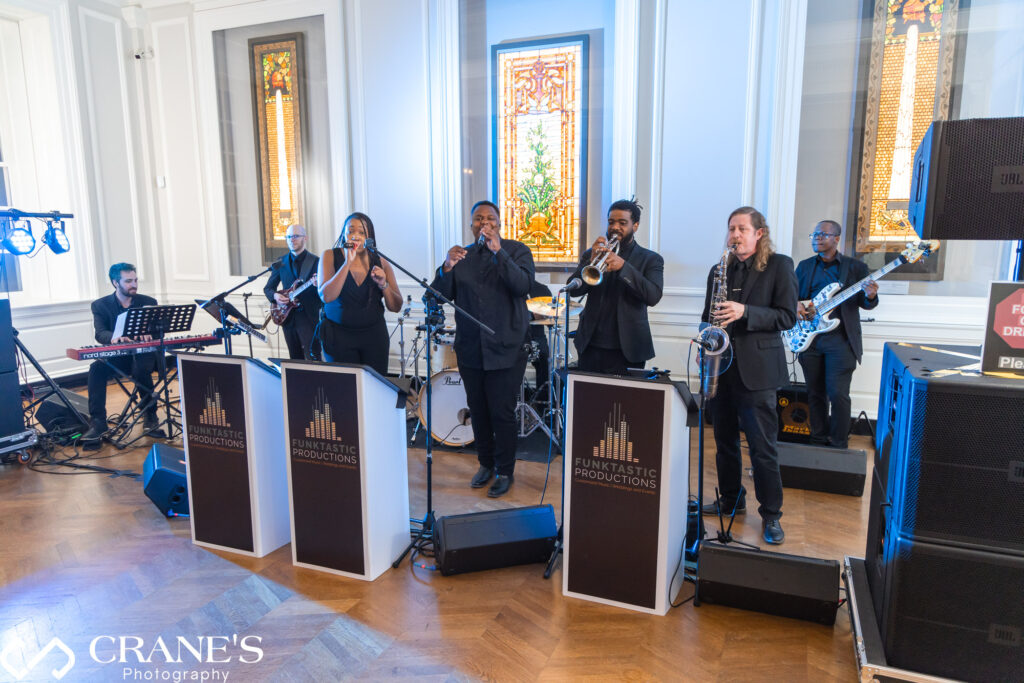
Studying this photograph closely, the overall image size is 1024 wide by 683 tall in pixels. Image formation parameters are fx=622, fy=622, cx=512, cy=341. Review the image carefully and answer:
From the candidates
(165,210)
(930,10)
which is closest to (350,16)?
(165,210)

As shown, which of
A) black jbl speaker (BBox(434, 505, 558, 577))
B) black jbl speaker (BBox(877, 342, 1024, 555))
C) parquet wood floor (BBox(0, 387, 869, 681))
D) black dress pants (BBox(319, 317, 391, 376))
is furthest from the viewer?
black dress pants (BBox(319, 317, 391, 376))

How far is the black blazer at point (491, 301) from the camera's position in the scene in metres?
3.40

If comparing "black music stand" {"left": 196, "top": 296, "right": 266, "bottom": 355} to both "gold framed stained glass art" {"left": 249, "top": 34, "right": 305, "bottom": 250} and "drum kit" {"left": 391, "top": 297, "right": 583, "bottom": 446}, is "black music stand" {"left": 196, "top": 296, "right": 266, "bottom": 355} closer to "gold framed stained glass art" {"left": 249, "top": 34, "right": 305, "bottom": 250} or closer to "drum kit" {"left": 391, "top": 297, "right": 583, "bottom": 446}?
"drum kit" {"left": 391, "top": 297, "right": 583, "bottom": 446}

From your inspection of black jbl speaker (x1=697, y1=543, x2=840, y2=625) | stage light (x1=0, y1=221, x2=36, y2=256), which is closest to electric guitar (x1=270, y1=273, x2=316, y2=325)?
stage light (x1=0, y1=221, x2=36, y2=256)

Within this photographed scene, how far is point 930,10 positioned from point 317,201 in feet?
17.6

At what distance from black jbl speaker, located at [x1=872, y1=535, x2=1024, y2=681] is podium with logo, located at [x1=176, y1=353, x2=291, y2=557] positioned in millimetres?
Result: 2531

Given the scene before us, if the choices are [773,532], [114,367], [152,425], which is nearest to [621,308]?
[773,532]

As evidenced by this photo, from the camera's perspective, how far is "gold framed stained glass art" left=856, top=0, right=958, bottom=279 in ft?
14.4

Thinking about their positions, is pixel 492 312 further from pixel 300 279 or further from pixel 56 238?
pixel 56 238

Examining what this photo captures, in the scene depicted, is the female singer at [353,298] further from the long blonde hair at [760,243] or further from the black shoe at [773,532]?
the black shoe at [773,532]

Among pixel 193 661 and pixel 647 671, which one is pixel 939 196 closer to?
pixel 647 671

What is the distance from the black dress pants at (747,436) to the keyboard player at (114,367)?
13.8 ft

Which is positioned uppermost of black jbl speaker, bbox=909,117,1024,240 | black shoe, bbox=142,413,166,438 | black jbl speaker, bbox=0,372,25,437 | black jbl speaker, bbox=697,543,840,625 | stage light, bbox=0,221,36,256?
black jbl speaker, bbox=909,117,1024,240

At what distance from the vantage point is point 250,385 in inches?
110
